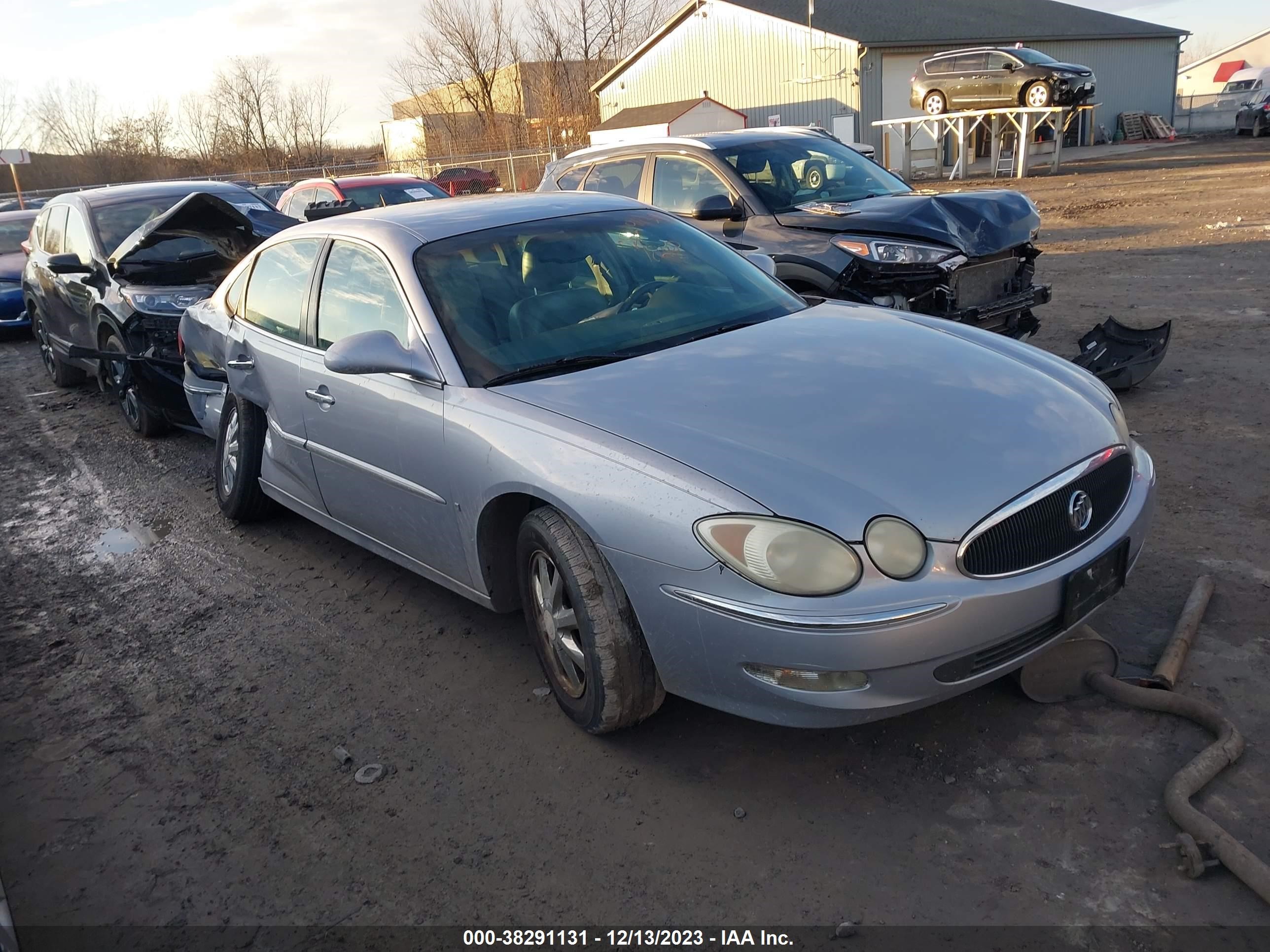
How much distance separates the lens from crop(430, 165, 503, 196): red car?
83.0ft

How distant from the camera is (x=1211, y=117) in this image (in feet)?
139

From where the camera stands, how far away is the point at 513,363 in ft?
11.9

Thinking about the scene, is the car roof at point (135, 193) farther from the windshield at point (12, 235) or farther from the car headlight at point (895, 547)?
the car headlight at point (895, 547)

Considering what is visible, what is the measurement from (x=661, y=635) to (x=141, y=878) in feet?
5.57

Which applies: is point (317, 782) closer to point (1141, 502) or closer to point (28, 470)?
point (1141, 502)

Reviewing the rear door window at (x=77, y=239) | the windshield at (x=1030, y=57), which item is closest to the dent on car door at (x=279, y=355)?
the rear door window at (x=77, y=239)

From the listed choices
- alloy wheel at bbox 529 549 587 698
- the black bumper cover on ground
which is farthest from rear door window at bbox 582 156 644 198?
alloy wheel at bbox 529 549 587 698

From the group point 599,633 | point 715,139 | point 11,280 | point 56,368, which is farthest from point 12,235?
point 599,633

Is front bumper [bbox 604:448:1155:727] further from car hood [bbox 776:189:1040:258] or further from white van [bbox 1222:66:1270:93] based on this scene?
white van [bbox 1222:66:1270:93]

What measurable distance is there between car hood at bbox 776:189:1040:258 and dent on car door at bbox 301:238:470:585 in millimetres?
3600

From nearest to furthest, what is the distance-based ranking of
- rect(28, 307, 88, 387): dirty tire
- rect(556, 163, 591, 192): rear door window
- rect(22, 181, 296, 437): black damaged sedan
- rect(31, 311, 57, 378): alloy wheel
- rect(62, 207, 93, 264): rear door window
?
1. rect(22, 181, 296, 437): black damaged sedan
2. rect(62, 207, 93, 264): rear door window
3. rect(556, 163, 591, 192): rear door window
4. rect(28, 307, 88, 387): dirty tire
5. rect(31, 311, 57, 378): alloy wheel

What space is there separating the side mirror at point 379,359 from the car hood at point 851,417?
0.35 m

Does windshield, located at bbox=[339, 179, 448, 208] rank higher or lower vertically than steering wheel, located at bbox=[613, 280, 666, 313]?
higher

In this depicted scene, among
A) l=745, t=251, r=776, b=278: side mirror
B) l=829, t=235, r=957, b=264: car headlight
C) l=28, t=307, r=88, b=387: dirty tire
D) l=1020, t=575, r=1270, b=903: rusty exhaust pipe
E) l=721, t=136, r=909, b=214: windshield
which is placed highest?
l=721, t=136, r=909, b=214: windshield
